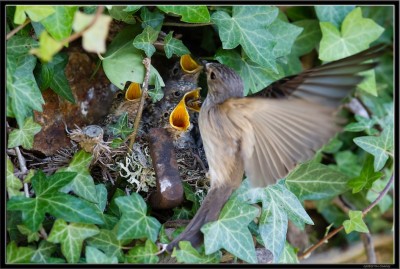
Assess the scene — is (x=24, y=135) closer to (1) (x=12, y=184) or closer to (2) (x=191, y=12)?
(1) (x=12, y=184)

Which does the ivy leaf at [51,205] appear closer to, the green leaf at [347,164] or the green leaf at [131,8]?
the green leaf at [131,8]

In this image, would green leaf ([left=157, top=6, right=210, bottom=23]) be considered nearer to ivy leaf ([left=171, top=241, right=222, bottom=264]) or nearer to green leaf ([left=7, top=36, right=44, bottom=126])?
green leaf ([left=7, top=36, right=44, bottom=126])

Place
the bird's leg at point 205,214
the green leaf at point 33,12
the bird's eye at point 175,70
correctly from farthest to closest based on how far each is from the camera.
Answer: the bird's eye at point 175,70, the bird's leg at point 205,214, the green leaf at point 33,12

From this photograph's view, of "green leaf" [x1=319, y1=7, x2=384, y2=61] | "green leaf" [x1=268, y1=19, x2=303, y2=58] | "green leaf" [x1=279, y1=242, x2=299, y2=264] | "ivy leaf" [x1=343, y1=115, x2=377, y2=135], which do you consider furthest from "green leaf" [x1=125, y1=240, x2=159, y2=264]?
"ivy leaf" [x1=343, y1=115, x2=377, y2=135]

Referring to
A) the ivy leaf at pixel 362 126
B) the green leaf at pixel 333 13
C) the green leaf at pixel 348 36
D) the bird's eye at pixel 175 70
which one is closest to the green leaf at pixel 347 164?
the ivy leaf at pixel 362 126

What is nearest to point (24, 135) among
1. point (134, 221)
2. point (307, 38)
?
point (134, 221)

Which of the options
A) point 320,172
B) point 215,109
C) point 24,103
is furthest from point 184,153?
point 24,103

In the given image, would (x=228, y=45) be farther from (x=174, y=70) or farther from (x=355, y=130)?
(x=355, y=130)
